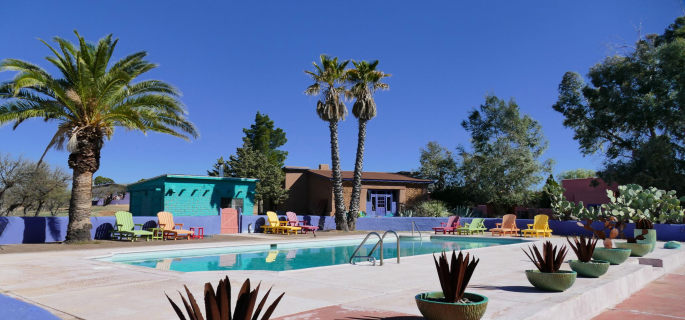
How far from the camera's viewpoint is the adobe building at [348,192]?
33306 mm

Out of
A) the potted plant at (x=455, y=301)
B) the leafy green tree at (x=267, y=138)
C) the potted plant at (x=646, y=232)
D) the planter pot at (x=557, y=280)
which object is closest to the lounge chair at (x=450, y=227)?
the potted plant at (x=646, y=232)

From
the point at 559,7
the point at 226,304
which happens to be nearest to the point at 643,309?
the point at 226,304

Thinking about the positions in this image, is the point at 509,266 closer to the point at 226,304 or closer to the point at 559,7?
the point at 226,304

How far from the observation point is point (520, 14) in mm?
25594

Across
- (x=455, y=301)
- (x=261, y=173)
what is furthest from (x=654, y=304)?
(x=261, y=173)

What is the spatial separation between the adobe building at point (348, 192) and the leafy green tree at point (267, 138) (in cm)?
1439

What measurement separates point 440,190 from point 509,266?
28312mm

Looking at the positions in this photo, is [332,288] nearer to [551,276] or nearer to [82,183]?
[551,276]

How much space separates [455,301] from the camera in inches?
169

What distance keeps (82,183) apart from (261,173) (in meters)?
22.2

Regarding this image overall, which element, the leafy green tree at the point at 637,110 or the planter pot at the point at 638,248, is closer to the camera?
the planter pot at the point at 638,248

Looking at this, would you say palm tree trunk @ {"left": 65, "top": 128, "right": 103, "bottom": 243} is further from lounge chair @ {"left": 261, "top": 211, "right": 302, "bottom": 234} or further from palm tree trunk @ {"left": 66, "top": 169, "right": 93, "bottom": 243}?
lounge chair @ {"left": 261, "top": 211, "right": 302, "bottom": 234}

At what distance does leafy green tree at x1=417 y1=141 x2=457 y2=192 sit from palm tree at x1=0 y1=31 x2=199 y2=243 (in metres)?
26.4

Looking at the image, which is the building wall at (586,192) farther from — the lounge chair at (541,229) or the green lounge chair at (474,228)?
the lounge chair at (541,229)
